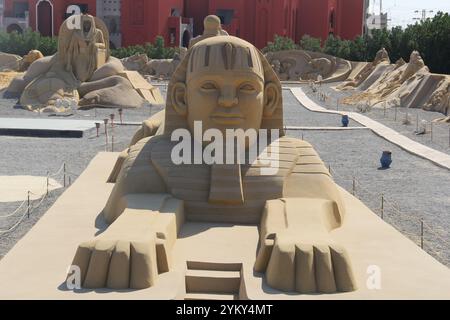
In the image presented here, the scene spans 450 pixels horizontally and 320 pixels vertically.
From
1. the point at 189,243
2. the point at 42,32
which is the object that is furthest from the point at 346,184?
the point at 42,32

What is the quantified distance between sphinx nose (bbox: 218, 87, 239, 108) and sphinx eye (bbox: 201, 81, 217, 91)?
126 millimetres

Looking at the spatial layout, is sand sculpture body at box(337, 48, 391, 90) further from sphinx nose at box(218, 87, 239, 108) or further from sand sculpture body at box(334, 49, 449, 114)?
sphinx nose at box(218, 87, 239, 108)

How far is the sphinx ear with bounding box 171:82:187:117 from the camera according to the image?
23.9ft

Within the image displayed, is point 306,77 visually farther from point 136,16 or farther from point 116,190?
point 116,190

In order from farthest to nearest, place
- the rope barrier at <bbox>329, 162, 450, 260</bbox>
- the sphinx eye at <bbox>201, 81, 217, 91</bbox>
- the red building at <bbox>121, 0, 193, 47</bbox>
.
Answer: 1. the red building at <bbox>121, 0, 193, 47</bbox>
2. the rope barrier at <bbox>329, 162, 450, 260</bbox>
3. the sphinx eye at <bbox>201, 81, 217, 91</bbox>

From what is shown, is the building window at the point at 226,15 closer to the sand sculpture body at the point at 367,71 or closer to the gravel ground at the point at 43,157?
the sand sculpture body at the point at 367,71

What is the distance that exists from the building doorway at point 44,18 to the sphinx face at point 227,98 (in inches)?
1588

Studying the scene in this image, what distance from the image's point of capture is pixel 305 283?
17.0 ft

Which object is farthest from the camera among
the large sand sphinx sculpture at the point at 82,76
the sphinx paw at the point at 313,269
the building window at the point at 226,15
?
the building window at the point at 226,15

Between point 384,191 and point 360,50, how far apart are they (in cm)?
3103

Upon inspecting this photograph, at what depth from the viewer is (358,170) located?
43.9 feet

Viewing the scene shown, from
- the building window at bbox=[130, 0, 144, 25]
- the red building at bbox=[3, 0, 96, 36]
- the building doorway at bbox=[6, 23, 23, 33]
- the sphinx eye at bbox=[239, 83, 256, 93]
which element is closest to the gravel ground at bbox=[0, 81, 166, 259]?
the sphinx eye at bbox=[239, 83, 256, 93]

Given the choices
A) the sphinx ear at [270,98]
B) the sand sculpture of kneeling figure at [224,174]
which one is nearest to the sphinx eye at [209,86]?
the sand sculpture of kneeling figure at [224,174]

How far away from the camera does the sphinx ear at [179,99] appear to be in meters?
7.28
